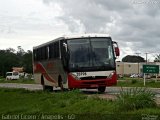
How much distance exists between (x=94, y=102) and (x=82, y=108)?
713 millimetres

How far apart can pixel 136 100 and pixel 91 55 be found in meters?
11.8

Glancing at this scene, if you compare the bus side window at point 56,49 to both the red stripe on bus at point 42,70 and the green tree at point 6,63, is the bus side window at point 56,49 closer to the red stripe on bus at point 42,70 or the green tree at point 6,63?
the red stripe on bus at point 42,70

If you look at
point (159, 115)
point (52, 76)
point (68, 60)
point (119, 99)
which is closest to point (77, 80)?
point (68, 60)

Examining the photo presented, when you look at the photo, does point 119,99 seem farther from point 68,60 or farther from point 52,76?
point 52,76

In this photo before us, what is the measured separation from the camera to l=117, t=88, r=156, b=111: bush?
1403 cm

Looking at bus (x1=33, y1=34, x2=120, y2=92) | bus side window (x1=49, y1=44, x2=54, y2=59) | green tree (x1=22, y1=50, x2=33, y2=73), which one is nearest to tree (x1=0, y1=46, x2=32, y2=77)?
green tree (x1=22, y1=50, x2=33, y2=73)

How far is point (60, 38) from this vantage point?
2750 cm

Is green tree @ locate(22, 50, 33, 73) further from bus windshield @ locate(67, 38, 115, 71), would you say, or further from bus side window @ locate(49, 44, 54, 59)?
bus windshield @ locate(67, 38, 115, 71)

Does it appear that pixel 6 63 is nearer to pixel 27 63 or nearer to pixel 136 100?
pixel 27 63

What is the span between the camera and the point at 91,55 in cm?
2586

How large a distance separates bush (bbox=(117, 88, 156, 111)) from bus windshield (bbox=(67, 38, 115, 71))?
10989mm

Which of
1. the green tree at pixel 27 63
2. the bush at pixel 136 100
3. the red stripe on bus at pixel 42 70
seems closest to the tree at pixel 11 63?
the green tree at pixel 27 63

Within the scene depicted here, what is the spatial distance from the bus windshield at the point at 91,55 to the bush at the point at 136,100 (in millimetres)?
10989

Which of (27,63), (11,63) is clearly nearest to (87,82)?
(11,63)
